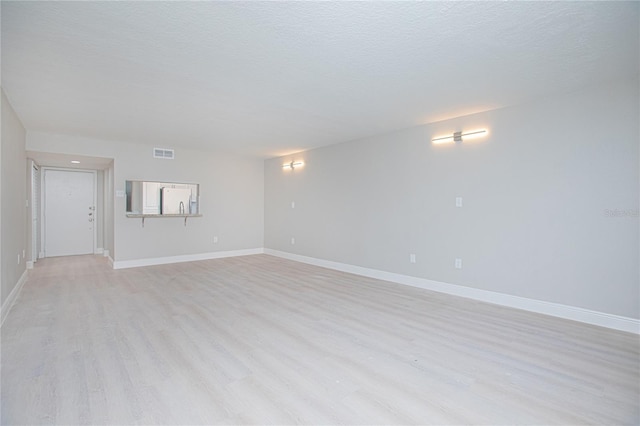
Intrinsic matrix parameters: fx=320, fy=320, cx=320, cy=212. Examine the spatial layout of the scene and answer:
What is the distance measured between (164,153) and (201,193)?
45.0 inches

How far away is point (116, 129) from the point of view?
5184 mm

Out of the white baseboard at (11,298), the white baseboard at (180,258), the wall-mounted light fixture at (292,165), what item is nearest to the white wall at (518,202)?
the wall-mounted light fixture at (292,165)

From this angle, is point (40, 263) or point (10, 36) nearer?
point (10, 36)

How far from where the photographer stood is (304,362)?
2.51 meters

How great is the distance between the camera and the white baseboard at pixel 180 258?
629cm

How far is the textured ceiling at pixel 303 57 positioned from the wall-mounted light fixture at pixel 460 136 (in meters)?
0.27

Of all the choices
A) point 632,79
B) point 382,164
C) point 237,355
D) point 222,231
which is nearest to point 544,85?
point 632,79

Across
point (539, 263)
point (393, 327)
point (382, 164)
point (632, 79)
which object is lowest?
point (393, 327)

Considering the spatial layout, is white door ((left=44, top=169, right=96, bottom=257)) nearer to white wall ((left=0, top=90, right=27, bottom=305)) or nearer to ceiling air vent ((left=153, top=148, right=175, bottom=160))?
ceiling air vent ((left=153, top=148, right=175, bottom=160))

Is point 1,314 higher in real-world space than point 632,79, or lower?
lower

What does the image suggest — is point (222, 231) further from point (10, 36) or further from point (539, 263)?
point (539, 263)

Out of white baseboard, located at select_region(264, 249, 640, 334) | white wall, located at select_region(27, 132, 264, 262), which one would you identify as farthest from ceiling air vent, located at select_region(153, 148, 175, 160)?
white baseboard, located at select_region(264, 249, 640, 334)

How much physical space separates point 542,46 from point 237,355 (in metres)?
3.46

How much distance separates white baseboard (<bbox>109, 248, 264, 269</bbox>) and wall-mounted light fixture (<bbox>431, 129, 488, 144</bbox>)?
5273 millimetres
